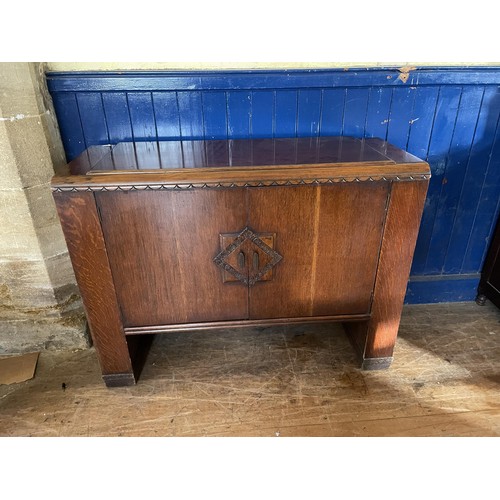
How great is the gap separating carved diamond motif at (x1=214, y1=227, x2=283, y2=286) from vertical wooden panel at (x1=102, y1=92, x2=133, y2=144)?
820mm

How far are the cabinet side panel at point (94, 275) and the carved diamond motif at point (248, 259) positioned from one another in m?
0.47

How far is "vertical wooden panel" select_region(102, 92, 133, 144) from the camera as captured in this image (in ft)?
6.04

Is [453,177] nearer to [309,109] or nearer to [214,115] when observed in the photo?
[309,109]

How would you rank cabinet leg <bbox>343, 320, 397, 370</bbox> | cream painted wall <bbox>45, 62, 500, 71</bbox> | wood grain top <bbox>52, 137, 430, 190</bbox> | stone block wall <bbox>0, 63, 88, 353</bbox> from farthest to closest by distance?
cabinet leg <bbox>343, 320, 397, 370</bbox> → cream painted wall <bbox>45, 62, 500, 71</bbox> → stone block wall <bbox>0, 63, 88, 353</bbox> → wood grain top <bbox>52, 137, 430, 190</bbox>

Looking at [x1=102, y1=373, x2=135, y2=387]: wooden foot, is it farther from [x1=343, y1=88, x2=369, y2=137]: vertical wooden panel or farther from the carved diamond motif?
[x1=343, y1=88, x2=369, y2=137]: vertical wooden panel

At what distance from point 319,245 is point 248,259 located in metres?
0.30

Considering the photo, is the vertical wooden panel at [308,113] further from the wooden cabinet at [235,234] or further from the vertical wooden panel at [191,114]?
the vertical wooden panel at [191,114]

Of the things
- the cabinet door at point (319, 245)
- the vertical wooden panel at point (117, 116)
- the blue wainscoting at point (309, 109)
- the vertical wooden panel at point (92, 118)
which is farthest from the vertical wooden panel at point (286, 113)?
the vertical wooden panel at point (92, 118)

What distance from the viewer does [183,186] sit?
56.5 inches

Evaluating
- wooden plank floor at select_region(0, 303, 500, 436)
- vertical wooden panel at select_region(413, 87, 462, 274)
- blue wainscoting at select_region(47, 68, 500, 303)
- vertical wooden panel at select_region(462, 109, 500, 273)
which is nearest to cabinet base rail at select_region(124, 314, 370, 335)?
wooden plank floor at select_region(0, 303, 500, 436)

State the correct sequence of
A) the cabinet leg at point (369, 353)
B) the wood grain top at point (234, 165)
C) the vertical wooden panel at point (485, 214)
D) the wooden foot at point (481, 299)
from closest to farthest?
the wood grain top at point (234, 165) → the cabinet leg at point (369, 353) → the vertical wooden panel at point (485, 214) → the wooden foot at point (481, 299)

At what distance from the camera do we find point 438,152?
2.10m

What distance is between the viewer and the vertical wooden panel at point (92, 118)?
183 cm

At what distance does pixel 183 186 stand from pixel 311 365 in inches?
44.8
